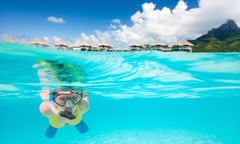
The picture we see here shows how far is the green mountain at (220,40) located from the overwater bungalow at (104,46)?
329 cm

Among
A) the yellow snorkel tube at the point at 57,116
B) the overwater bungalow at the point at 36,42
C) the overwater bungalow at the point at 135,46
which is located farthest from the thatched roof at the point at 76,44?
the yellow snorkel tube at the point at 57,116

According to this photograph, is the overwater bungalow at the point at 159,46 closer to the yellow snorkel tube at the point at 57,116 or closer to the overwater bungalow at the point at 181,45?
the overwater bungalow at the point at 181,45

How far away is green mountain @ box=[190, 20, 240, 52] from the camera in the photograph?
10.1m

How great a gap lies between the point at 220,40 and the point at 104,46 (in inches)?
190

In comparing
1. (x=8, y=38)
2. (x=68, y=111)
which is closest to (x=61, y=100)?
(x=68, y=111)

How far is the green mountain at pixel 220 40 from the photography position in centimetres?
1007

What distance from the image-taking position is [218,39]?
10.4m

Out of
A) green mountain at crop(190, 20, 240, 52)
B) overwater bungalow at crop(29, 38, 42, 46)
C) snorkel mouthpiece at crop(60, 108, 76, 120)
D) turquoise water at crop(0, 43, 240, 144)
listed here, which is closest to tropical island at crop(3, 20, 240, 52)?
green mountain at crop(190, 20, 240, 52)

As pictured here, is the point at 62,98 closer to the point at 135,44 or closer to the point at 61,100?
the point at 61,100

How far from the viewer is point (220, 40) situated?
1064 centimetres

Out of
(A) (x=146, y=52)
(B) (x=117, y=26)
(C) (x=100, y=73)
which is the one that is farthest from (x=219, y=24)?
(C) (x=100, y=73)

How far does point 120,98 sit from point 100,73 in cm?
479

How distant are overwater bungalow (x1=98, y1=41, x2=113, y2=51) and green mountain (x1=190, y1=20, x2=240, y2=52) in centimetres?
329

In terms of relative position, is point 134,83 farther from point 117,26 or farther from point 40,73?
point 40,73
